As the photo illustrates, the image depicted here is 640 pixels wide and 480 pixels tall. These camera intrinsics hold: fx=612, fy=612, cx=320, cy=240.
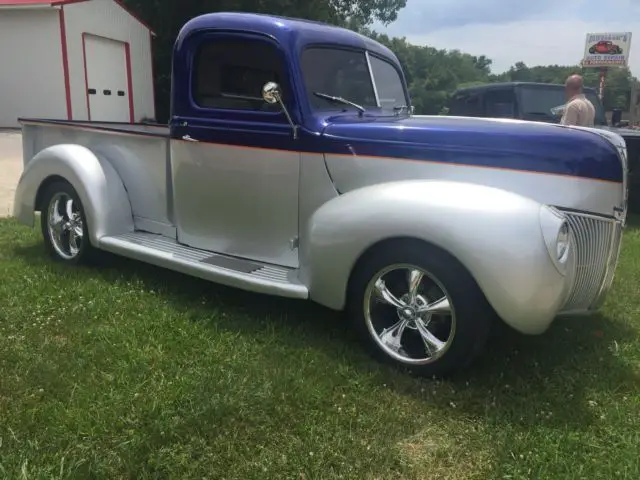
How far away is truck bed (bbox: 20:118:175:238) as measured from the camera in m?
4.39

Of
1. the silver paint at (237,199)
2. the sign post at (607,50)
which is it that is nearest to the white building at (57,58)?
the silver paint at (237,199)

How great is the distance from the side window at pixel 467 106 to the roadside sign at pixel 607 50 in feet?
68.9

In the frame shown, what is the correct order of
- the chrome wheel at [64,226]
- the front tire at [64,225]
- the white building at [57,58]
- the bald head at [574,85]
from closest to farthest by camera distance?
1. the front tire at [64,225]
2. the chrome wheel at [64,226]
3. the bald head at [574,85]
4. the white building at [57,58]

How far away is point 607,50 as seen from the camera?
29.6 metres

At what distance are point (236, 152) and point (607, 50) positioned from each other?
30.8 metres

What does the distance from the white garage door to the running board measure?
11.3 m

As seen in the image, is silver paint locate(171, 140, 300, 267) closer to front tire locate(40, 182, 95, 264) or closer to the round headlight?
front tire locate(40, 182, 95, 264)

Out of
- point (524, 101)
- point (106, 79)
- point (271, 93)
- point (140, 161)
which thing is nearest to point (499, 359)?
point (271, 93)

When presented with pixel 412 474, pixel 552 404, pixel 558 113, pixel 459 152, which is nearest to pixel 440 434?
pixel 412 474

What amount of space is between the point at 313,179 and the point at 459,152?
2.88ft

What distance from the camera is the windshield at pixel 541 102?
932 cm

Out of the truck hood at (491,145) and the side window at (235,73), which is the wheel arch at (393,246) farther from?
the side window at (235,73)

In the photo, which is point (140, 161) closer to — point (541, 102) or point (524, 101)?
point (524, 101)

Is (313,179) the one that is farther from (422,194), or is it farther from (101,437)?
(101,437)
